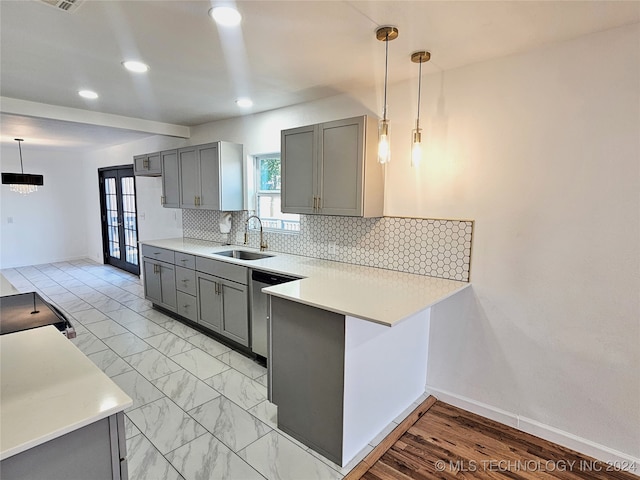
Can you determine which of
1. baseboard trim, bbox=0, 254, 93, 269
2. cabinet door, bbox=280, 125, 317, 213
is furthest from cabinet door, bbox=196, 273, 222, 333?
baseboard trim, bbox=0, 254, 93, 269

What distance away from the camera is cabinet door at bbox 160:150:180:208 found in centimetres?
439

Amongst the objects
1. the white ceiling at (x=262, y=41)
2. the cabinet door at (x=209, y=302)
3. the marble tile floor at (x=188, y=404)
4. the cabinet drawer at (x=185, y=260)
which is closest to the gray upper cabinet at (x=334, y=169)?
the white ceiling at (x=262, y=41)

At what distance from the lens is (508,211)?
2.30 meters

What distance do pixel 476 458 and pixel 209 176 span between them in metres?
3.57

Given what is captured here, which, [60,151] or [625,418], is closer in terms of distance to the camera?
[625,418]

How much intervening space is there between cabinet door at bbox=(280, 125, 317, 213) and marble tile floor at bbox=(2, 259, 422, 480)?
153 cm

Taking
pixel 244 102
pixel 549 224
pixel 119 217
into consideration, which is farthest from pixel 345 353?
pixel 119 217

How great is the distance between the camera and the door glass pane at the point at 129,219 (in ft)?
20.8

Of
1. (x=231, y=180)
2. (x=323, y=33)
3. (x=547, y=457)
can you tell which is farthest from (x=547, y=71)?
(x=231, y=180)

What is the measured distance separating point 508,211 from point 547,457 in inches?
60.4

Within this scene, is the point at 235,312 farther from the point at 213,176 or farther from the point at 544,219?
the point at 544,219

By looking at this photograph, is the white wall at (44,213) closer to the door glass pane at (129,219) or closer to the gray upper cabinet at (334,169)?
the door glass pane at (129,219)

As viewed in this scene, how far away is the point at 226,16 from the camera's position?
1785mm

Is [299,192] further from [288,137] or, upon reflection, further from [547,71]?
[547,71]
